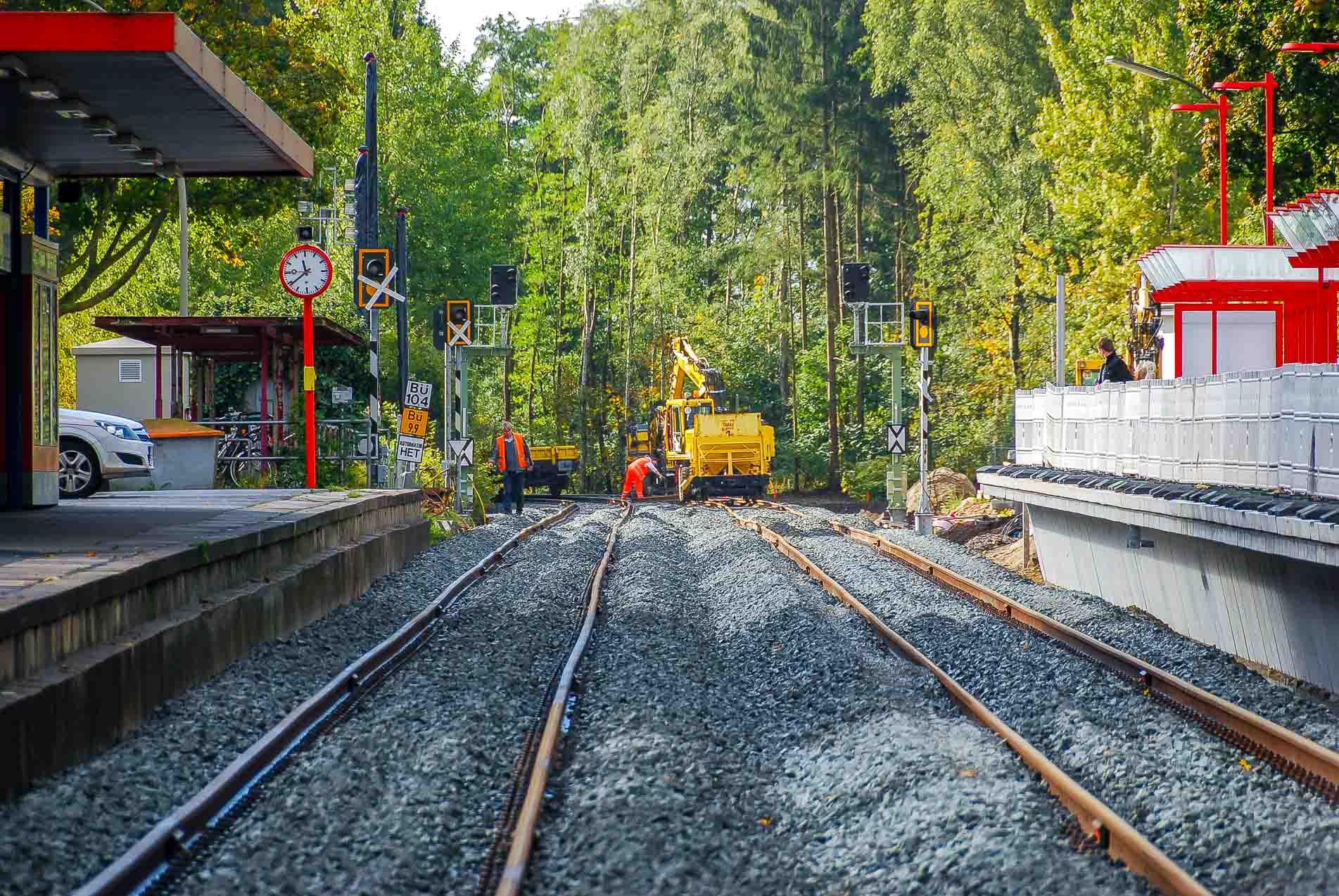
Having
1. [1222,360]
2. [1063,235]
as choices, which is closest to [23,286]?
[1222,360]

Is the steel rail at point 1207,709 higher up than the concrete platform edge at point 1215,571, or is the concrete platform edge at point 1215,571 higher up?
the concrete platform edge at point 1215,571

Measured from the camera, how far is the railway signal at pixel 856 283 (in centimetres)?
3064

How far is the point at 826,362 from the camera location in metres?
57.1

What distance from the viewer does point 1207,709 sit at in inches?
392

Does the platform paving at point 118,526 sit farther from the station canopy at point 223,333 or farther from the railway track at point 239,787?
the station canopy at point 223,333

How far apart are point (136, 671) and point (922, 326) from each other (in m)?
20.6

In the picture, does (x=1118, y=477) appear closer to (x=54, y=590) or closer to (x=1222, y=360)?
(x=1222, y=360)

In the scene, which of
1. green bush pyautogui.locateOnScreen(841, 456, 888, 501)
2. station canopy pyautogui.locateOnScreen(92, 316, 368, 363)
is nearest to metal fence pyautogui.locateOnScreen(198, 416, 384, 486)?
station canopy pyautogui.locateOnScreen(92, 316, 368, 363)

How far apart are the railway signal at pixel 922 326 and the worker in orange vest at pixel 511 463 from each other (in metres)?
8.60

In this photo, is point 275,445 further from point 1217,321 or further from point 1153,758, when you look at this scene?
point 1153,758

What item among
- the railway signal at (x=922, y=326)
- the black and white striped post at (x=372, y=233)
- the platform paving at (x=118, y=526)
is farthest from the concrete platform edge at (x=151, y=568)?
the railway signal at (x=922, y=326)

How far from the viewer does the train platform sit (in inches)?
305

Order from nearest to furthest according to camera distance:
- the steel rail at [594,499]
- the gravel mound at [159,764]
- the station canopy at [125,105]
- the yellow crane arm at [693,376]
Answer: the gravel mound at [159,764]
the station canopy at [125,105]
the steel rail at [594,499]
the yellow crane arm at [693,376]

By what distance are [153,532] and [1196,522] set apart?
833 centimetres
